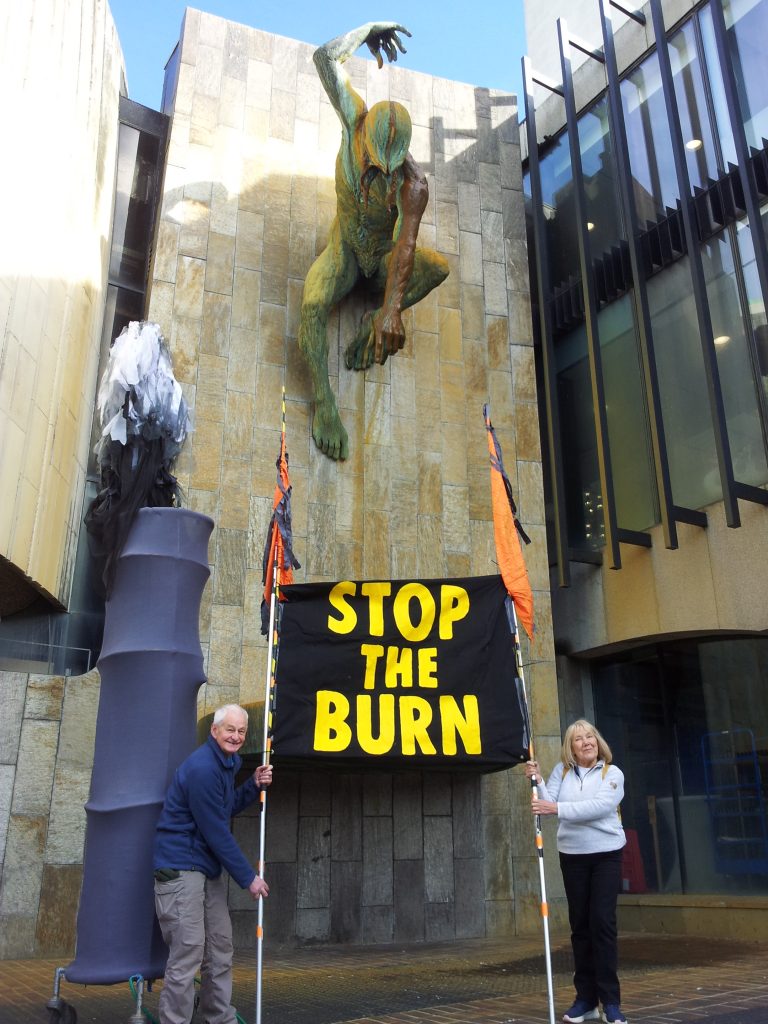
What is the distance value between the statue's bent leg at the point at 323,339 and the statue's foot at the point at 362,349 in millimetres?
551

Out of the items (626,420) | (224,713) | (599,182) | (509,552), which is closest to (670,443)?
(626,420)

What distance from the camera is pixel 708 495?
13172mm

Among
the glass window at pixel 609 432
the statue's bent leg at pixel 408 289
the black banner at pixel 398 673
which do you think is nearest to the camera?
the black banner at pixel 398 673

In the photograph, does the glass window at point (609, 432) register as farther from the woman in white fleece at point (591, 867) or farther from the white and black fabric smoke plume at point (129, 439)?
the white and black fabric smoke plume at point (129, 439)

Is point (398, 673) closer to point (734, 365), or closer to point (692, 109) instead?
point (734, 365)

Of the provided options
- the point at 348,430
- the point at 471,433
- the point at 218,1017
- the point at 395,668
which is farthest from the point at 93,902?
the point at 471,433

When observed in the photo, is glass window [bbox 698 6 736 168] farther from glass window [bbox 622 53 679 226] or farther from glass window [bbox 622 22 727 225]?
glass window [bbox 622 53 679 226]

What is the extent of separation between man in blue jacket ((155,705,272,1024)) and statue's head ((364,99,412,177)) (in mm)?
8568

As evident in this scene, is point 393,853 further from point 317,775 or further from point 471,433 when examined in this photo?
point 471,433

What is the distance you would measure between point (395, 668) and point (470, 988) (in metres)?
2.80

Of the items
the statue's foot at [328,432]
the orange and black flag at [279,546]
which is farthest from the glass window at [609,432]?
the orange and black flag at [279,546]

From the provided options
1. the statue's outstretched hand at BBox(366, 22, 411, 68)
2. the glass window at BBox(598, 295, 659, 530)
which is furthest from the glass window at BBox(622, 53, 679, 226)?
the statue's outstretched hand at BBox(366, 22, 411, 68)

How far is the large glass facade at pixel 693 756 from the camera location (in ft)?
42.4

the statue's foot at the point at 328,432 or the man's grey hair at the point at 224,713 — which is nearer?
the man's grey hair at the point at 224,713
